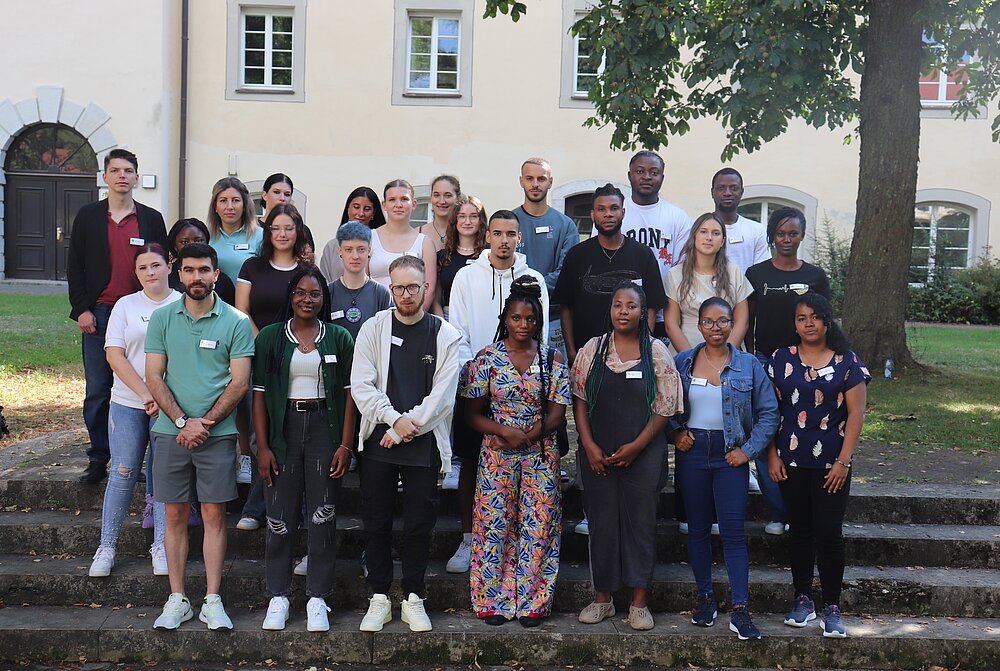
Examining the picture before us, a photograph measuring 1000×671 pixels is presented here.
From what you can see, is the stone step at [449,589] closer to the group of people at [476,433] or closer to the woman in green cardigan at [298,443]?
the group of people at [476,433]

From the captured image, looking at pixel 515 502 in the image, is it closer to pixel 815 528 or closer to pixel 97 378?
pixel 815 528

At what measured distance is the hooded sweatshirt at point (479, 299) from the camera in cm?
565

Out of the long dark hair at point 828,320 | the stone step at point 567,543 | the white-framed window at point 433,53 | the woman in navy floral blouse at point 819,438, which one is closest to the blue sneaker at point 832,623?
the woman in navy floral blouse at point 819,438

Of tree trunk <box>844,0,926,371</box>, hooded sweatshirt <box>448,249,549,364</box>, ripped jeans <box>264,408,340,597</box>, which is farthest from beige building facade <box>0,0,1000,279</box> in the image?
ripped jeans <box>264,408,340,597</box>

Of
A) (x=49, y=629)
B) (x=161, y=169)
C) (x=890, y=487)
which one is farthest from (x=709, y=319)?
(x=161, y=169)

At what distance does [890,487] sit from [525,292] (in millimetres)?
3101

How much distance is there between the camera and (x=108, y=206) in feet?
20.3

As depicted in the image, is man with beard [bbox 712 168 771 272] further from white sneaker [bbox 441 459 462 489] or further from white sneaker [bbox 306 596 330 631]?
white sneaker [bbox 306 596 330 631]

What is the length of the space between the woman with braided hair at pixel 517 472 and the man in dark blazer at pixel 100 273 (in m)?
2.41

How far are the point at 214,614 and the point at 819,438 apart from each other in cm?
315

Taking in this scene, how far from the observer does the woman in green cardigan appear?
506cm

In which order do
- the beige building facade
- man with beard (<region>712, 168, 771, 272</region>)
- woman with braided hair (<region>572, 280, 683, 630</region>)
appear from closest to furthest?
woman with braided hair (<region>572, 280, 683, 630</region>) < man with beard (<region>712, 168, 771, 272</region>) < the beige building facade

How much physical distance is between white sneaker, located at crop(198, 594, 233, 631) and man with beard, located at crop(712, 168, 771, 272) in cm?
366

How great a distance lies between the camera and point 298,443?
507 centimetres
